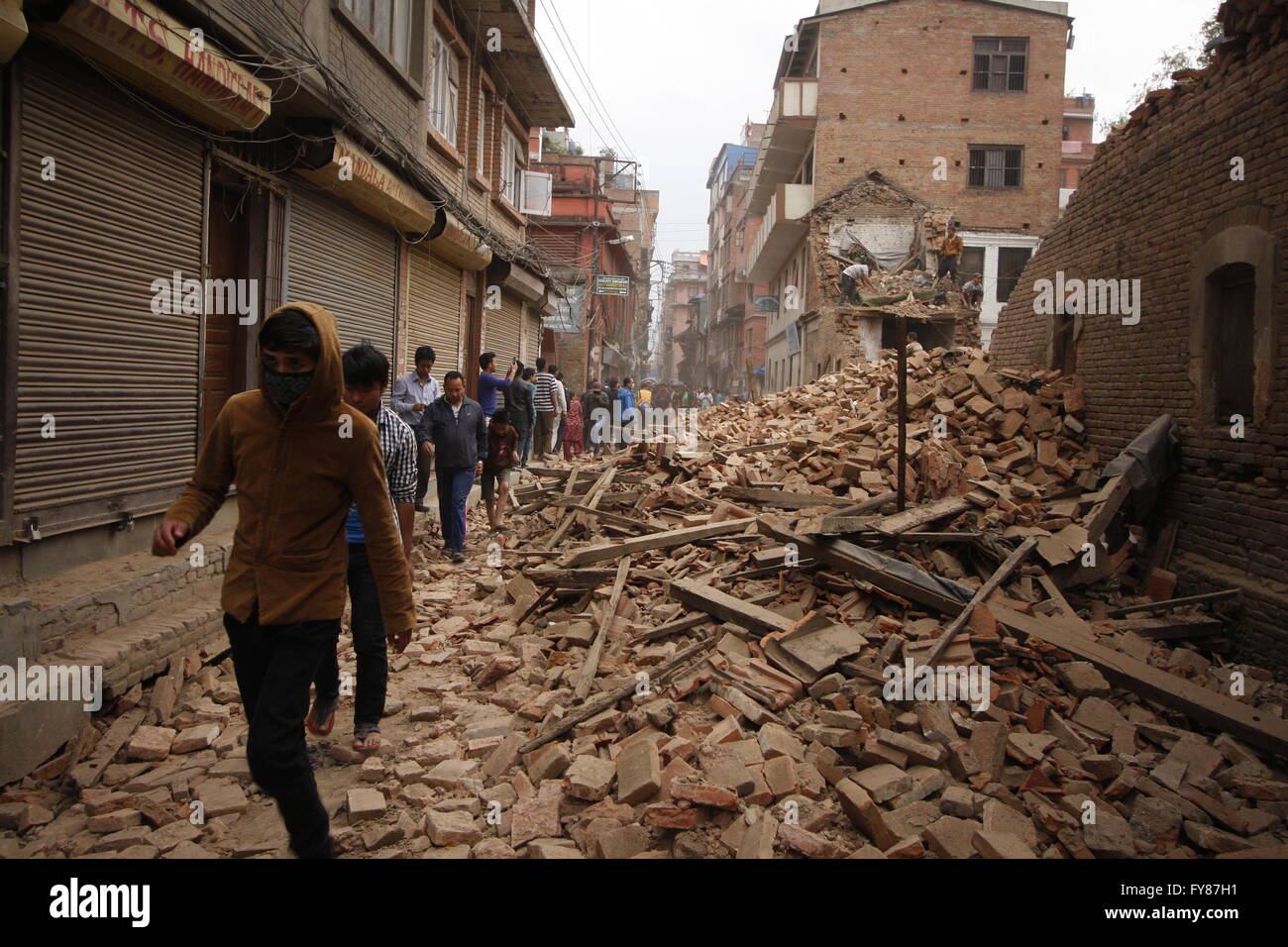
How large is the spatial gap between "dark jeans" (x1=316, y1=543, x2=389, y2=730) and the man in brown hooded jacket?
131 centimetres

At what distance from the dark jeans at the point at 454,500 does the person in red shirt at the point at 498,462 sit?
1073mm

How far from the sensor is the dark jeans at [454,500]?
25.8ft

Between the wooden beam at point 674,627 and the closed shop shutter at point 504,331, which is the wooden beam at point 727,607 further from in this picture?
the closed shop shutter at point 504,331

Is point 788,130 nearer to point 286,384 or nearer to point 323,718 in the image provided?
point 323,718

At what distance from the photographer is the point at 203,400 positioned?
7.25 metres

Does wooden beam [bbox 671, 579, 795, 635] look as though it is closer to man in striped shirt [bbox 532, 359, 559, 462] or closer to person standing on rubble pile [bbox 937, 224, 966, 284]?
man in striped shirt [bbox 532, 359, 559, 462]

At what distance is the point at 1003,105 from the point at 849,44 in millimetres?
6124

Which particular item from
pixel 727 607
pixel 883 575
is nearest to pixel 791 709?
pixel 727 607

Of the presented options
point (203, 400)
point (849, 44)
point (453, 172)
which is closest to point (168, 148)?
point (203, 400)

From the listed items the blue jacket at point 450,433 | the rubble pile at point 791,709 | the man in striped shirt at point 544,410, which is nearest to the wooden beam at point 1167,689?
the rubble pile at point 791,709

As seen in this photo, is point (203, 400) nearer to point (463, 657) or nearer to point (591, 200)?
point (463, 657)

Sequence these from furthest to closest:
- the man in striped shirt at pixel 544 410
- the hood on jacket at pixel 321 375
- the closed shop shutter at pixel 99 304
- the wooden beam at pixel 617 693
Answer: the man in striped shirt at pixel 544 410 → the closed shop shutter at pixel 99 304 → the wooden beam at pixel 617 693 → the hood on jacket at pixel 321 375

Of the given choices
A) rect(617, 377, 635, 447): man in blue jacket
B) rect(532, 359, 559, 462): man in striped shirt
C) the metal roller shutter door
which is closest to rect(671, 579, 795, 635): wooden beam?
rect(532, 359, 559, 462): man in striped shirt

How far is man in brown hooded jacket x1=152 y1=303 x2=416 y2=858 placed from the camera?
2646 millimetres
